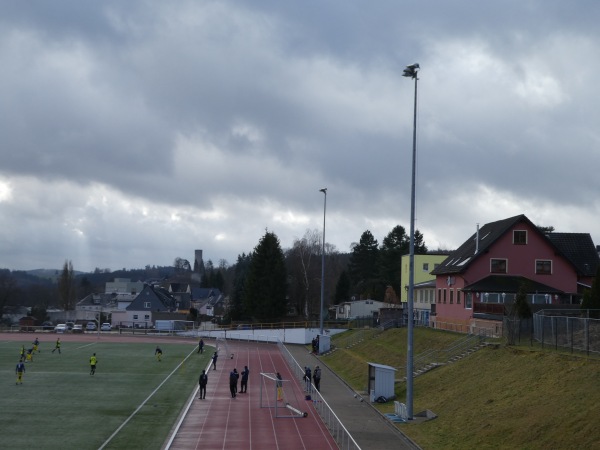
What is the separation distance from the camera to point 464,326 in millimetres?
50125

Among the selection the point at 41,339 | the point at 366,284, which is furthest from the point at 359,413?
the point at 366,284

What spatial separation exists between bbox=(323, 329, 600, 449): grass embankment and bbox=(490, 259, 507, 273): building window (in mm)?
20955

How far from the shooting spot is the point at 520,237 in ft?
194

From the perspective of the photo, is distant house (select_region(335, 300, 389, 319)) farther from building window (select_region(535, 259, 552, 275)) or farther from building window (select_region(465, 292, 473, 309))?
building window (select_region(465, 292, 473, 309))

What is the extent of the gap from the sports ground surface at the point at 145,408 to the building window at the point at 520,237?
20.2 metres

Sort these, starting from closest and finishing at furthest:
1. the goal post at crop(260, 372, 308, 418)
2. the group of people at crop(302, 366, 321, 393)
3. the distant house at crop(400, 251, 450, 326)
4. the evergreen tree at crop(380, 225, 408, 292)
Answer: the goal post at crop(260, 372, 308, 418) → the group of people at crop(302, 366, 321, 393) → the distant house at crop(400, 251, 450, 326) → the evergreen tree at crop(380, 225, 408, 292)

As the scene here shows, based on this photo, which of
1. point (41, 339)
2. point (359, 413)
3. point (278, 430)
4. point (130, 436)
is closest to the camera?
point (130, 436)

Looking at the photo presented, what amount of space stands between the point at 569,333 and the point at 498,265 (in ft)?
90.1

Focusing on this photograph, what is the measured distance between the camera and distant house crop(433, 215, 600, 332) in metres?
55.8

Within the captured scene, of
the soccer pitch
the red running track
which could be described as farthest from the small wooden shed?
the soccer pitch

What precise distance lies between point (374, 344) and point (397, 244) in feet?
205

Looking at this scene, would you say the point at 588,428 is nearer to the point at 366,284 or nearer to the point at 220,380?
the point at 220,380

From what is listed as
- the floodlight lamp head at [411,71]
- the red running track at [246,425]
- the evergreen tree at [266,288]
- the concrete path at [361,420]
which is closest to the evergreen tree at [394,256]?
the evergreen tree at [266,288]

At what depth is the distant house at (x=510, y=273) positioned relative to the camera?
55.8m
